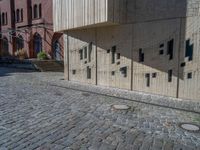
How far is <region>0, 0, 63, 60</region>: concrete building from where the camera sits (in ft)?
82.1

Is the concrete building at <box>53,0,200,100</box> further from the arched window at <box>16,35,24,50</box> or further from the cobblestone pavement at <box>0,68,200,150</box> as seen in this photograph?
the arched window at <box>16,35,24,50</box>

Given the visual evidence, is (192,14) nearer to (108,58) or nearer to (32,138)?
(108,58)

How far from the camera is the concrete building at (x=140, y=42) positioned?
324 inches

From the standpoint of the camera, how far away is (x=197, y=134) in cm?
509

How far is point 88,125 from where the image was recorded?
5.54 m

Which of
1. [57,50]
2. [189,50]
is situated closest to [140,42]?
[189,50]

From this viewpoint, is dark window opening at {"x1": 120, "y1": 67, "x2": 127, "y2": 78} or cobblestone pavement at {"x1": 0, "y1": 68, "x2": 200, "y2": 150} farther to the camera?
dark window opening at {"x1": 120, "y1": 67, "x2": 127, "y2": 78}

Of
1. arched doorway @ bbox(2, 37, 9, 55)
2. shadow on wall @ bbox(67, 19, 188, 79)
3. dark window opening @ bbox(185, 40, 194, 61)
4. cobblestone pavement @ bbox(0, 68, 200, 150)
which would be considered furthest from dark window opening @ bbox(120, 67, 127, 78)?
arched doorway @ bbox(2, 37, 9, 55)

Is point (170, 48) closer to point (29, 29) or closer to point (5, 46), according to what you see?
point (29, 29)

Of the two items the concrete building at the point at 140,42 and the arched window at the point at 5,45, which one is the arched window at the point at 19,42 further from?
the concrete building at the point at 140,42

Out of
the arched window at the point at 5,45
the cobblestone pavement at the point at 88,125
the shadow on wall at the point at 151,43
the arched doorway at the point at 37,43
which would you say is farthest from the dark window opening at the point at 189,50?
the arched window at the point at 5,45

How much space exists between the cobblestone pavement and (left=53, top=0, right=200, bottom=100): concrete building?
1.86 m

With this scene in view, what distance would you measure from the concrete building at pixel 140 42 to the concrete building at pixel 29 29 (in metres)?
13.3

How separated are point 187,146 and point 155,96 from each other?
456cm
